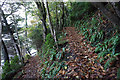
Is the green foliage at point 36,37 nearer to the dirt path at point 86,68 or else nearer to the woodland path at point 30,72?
the woodland path at point 30,72

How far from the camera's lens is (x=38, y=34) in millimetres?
14438

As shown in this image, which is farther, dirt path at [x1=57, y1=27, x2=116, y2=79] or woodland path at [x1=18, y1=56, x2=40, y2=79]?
woodland path at [x1=18, y1=56, x2=40, y2=79]

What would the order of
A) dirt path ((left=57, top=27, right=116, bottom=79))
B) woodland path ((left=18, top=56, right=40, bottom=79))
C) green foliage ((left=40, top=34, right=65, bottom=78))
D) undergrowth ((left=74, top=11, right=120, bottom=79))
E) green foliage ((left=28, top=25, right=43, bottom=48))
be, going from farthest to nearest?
green foliage ((left=28, top=25, right=43, bottom=48)), woodland path ((left=18, top=56, right=40, bottom=79)), green foliage ((left=40, top=34, right=65, bottom=78)), undergrowth ((left=74, top=11, right=120, bottom=79)), dirt path ((left=57, top=27, right=116, bottom=79))

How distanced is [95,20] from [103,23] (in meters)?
0.88

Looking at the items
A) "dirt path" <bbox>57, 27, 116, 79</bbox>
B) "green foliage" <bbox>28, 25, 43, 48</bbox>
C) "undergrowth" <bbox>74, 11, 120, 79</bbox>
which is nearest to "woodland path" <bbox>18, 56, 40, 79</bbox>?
"dirt path" <bbox>57, 27, 116, 79</bbox>

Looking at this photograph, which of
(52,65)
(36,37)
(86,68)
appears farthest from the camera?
(36,37)

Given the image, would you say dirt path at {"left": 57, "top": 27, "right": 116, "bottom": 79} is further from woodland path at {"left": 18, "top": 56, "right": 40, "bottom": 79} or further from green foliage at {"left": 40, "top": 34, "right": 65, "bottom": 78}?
woodland path at {"left": 18, "top": 56, "right": 40, "bottom": 79}

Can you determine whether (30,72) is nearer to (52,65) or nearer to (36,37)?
(52,65)

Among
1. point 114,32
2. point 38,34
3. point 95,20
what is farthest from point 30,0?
point 114,32

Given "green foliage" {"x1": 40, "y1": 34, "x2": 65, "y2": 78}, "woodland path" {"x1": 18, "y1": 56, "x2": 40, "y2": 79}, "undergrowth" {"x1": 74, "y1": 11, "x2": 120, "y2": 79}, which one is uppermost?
"undergrowth" {"x1": 74, "y1": 11, "x2": 120, "y2": 79}

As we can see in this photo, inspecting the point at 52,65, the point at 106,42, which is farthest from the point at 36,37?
the point at 106,42

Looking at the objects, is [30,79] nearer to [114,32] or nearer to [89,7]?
[114,32]

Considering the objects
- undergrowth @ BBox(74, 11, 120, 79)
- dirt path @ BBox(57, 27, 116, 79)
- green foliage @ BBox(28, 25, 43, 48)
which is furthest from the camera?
green foliage @ BBox(28, 25, 43, 48)

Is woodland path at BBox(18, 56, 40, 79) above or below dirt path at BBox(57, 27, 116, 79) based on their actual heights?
below
